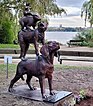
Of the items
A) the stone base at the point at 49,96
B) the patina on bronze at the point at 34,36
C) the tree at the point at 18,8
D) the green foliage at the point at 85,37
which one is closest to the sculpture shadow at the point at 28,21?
the patina on bronze at the point at 34,36

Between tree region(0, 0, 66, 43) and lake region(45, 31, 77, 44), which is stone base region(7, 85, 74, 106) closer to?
tree region(0, 0, 66, 43)

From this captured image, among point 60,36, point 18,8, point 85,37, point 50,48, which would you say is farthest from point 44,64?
point 60,36

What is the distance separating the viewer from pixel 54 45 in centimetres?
364

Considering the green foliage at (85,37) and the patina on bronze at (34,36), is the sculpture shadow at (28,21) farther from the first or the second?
the green foliage at (85,37)

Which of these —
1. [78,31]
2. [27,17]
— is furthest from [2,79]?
[78,31]

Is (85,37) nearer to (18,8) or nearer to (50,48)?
(18,8)

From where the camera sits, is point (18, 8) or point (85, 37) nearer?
point (18, 8)

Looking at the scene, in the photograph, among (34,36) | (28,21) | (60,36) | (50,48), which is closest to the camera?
(50,48)

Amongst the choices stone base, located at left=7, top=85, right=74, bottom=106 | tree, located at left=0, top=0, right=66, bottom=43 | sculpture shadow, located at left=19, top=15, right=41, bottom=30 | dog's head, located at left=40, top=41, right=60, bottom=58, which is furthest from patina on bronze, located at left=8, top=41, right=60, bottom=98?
tree, located at left=0, top=0, right=66, bottom=43

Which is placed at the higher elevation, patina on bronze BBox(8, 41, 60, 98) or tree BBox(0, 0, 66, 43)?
tree BBox(0, 0, 66, 43)

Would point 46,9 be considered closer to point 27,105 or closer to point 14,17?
point 14,17

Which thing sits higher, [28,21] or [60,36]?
[28,21]

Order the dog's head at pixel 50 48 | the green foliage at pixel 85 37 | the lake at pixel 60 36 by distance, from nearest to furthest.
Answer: the dog's head at pixel 50 48 < the green foliage at pixel 85 37 < the lake at pixel 60 36

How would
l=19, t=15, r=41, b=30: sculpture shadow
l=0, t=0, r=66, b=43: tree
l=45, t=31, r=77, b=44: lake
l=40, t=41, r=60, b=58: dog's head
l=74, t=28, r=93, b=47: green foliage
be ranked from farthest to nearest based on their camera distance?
l=45, t=31, r=77, b=44: lake < l=74, t=28, r=93, b=47: green foliage < l=0, t=0, r=66, b=43: tree < l=19, t=15, r=41, b=30: sculpture shadow < l=40, t=41, r=60, b=58: dog's head
